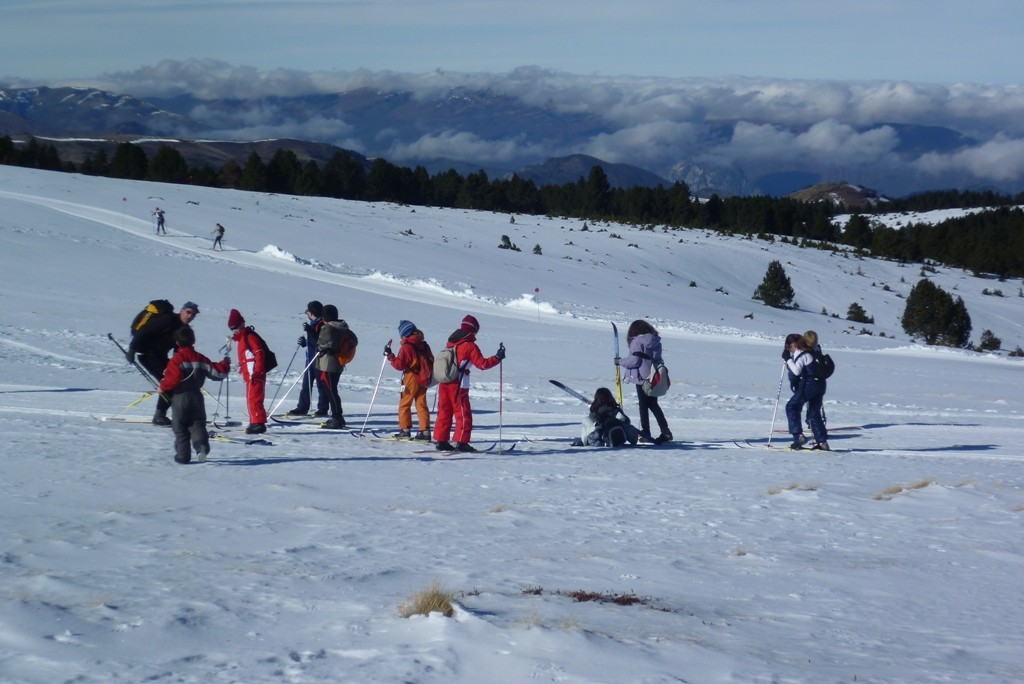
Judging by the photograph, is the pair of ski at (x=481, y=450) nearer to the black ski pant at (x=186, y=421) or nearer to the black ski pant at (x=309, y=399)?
Result: the black ski pant at (x=309, y=399)

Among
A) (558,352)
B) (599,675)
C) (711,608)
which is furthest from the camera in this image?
(558,352)

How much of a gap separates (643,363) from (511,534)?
5.88 metres

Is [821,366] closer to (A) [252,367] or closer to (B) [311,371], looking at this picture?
(B) [311,371]

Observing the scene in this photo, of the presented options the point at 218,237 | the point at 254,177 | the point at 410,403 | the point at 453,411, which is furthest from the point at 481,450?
the point at 254,177

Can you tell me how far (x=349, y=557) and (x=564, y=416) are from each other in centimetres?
970

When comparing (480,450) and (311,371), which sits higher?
(311,371)

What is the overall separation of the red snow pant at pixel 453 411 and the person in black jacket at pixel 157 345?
327 cm

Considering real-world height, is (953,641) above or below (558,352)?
below

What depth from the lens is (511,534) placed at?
8883mm

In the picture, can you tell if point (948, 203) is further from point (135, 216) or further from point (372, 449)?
point (372, 449)

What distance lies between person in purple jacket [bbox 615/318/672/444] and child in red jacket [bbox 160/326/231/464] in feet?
19.5

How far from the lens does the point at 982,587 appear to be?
7.97 meters

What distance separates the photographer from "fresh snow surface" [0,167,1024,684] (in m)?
5.55

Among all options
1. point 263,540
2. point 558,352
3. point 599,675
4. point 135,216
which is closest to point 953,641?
point 599,675
